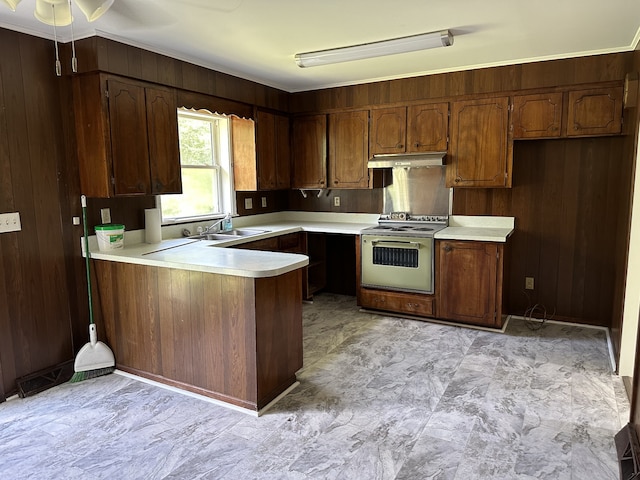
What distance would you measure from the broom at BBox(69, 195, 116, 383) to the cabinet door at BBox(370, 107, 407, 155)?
2834 mm

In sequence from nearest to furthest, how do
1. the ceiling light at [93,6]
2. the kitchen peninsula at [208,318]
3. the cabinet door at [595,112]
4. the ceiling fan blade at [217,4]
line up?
the ceiling light at [93,6] < the ceiling fan blade at [217,4] < the kitchen peninsula at [208,318] < the cabinet door at [595,112]

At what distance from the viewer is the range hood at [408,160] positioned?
170 inches

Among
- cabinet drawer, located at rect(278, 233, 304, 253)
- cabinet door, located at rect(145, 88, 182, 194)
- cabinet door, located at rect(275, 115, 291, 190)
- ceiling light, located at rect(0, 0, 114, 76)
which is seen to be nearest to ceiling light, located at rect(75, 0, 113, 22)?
ceiling light, located at rect(0, 0, 114, 76)

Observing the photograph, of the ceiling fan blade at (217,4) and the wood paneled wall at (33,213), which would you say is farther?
the wood paneled wall at (33,213)

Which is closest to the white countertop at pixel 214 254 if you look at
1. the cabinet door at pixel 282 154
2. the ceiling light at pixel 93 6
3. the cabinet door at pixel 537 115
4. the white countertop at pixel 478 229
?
the cabinet door at pixel 282 154

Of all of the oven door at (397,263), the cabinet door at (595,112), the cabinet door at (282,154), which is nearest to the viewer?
the cabinet door at (595,112)

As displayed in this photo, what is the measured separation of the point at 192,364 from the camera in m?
2.90

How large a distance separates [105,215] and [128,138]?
0.64 m

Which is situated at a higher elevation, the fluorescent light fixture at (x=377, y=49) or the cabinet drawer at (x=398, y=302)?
the fluorescent light fixture at (x=377, y=49)

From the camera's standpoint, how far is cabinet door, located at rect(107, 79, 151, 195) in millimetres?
3123

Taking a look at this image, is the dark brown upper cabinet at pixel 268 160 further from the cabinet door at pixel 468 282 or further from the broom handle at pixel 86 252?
the cabinet door at pixel 468 282

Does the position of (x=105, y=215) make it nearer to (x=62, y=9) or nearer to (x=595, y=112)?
(x=62, y=9)

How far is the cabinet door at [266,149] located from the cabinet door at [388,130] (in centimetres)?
109

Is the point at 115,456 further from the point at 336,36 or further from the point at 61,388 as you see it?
the point at 336,36
